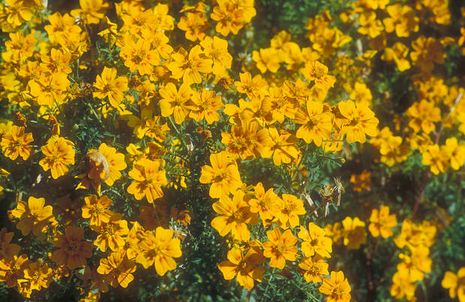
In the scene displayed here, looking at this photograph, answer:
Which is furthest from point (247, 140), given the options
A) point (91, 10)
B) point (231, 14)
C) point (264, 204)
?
point (91, 10)

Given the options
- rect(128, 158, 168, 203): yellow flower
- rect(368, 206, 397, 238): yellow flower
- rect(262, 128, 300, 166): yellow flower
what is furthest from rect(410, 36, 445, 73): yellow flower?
rect(128, 158, 168, 203): yellow flower

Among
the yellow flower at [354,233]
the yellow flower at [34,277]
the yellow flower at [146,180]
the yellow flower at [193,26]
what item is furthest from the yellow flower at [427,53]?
the yellow flower at [34,277]

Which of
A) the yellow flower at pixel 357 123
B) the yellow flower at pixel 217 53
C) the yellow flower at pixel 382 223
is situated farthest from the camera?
the yellow flower at pixel 382 223

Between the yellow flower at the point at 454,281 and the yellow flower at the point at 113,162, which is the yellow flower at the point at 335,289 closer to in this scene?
the yellow flower at the point at 113,162

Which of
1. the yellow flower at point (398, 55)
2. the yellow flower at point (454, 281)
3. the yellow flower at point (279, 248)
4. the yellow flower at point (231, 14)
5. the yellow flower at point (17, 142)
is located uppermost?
the yellow flower at point (398, 55)

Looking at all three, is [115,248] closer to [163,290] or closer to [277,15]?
[163,290]

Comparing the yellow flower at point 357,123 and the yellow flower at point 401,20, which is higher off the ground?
the yellow flower at point 401,20

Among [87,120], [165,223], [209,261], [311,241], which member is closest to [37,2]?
[87,120]

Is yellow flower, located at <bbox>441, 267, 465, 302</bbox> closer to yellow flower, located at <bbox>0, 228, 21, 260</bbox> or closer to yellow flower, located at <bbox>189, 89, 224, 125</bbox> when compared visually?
yellow flower, located at <bbox>189, 89, 224, 125</bbox>
